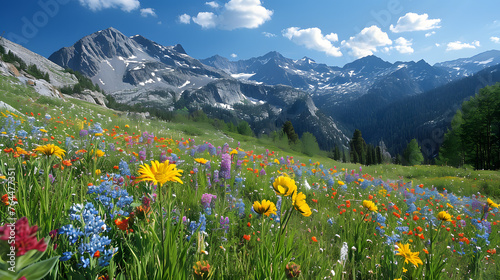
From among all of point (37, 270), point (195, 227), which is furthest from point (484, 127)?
point (37, 270)

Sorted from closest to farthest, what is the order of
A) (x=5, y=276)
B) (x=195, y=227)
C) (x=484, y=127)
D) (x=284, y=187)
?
(x=5, y=276) → (x=284, y=187) → (x=195, y=227) → (x=484, y=127)

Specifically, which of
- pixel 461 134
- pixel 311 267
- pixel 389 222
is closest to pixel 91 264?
pixel 311 267

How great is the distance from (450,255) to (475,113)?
38.2 meters

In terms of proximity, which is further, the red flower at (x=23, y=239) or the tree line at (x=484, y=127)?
the tree line at (x=484, y=127)

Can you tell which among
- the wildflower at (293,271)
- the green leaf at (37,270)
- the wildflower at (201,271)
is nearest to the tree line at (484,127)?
the wildflower at (293,271)

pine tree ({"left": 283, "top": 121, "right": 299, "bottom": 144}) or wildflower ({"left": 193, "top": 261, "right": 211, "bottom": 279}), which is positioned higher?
pine tree ({"left": 283, "top": 121, "right": 299, "bottom": 144})

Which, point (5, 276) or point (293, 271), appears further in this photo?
point (293, 271)

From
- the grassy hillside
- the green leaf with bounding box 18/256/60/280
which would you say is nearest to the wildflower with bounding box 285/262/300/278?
the grassy hillside

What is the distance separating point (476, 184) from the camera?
1455 centimetres

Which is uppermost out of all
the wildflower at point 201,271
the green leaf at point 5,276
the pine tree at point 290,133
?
the pine tree at point 290,133

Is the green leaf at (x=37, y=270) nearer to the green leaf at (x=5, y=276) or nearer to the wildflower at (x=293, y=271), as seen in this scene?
the green leaf at (x=5, y=276)

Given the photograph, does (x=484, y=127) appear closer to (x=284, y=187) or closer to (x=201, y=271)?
(x=284, y=187)

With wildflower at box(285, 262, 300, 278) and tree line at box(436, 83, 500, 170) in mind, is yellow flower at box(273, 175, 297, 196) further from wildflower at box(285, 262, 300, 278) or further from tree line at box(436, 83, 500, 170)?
tree line at box(436, 83, 500, 170)

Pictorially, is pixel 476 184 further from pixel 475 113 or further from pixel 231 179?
pixel 475 113
